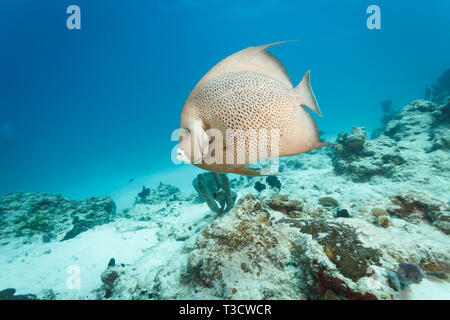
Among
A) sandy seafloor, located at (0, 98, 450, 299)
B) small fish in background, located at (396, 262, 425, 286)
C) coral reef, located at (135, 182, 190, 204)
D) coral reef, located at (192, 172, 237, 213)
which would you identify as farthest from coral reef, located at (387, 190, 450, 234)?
coral reef, located at (135, 182, 190, 204)

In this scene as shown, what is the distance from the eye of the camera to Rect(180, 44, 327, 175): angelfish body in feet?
3.36

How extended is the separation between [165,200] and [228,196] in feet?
22.7

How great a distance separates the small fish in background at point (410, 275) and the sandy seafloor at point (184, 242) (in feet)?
0.17

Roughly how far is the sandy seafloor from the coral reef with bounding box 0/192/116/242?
0.45 metres

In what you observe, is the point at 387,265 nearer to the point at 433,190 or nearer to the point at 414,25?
the point at 433,190

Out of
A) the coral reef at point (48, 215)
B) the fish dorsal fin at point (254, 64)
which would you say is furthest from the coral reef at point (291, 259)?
the coral reef at point (48, 215)

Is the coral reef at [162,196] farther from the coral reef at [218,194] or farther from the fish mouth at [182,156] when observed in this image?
the fish mouth at [182,156]

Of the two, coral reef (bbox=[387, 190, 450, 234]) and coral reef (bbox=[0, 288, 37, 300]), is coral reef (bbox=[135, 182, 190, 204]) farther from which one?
coral reef (bbox=[387, 190, 450, 234])

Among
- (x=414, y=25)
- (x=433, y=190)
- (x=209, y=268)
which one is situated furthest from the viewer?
(x=414, y=25)

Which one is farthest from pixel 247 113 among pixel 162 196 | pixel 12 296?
pixel 162 196

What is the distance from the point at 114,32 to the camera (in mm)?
57062

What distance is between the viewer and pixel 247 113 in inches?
40.7

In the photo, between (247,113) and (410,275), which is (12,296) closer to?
(247,113)
